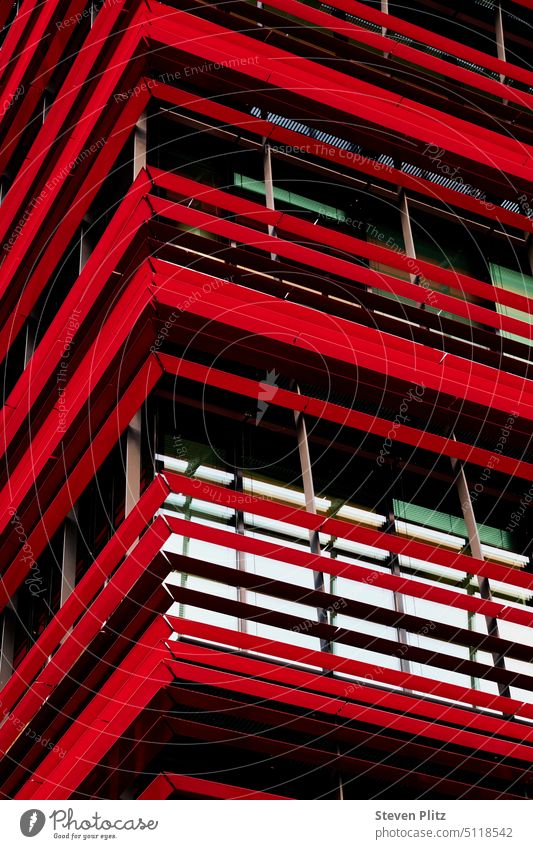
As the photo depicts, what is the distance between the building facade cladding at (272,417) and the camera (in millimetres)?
21031

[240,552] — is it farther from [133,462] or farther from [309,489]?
[133,462]

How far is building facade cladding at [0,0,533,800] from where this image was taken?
69.0 feet

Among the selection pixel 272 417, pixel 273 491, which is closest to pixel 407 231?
pixel 272 417

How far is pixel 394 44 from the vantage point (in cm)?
2842

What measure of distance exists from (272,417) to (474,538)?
361 cm

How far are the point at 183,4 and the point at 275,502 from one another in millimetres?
8687

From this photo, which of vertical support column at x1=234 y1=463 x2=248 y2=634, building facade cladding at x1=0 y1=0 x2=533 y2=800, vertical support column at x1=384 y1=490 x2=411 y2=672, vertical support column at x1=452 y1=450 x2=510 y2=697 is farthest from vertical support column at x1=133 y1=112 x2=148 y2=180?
vertical support column at x1=452 y1=450 x2=510 y2=697

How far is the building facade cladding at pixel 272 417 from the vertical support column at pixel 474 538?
8 cm

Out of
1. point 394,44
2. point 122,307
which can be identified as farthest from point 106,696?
point 394,44

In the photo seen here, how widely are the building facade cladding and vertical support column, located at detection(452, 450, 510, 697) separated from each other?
0.08 m

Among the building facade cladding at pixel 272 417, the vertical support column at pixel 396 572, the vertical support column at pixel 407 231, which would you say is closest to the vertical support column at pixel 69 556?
the building facade cladding at pixel 272 417

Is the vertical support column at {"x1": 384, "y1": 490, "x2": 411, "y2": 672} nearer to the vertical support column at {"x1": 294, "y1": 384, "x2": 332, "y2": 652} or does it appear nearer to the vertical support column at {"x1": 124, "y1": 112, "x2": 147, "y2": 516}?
the vertical support column at {"x1": 294, "y1": 384, "x2": 332, "y2": 652}

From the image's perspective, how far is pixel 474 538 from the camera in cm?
2423

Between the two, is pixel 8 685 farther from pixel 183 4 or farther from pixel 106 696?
pixel 183 4
